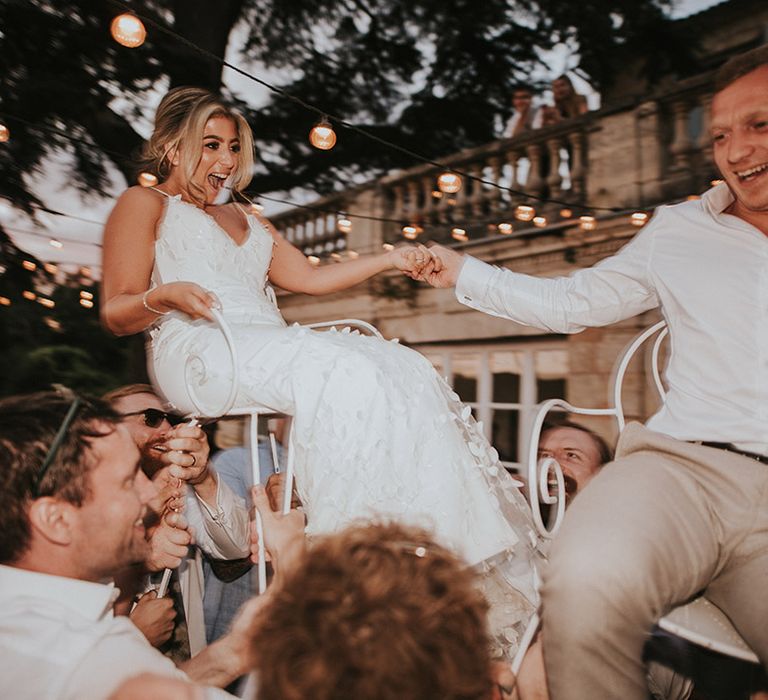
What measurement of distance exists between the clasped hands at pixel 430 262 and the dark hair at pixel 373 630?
1.37 m

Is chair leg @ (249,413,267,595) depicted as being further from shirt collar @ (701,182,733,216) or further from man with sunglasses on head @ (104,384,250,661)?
shirt collar @ (701,182,733,216)

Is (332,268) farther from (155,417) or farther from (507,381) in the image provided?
(507,381)

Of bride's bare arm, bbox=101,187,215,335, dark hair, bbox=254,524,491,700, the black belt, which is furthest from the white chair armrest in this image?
dark hair, bbox=254,524,491,700

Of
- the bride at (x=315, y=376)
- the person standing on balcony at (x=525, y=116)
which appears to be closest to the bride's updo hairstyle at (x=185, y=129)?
the bride at (x=315, y=376)

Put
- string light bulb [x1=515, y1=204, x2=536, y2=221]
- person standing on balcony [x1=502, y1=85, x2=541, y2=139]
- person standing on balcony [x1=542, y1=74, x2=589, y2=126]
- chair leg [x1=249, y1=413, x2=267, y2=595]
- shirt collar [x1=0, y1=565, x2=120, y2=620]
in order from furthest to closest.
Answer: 1. person standing on balcony [x1=502, y1=85, x2=541, y2=139]
2. person standing on balcony [x1=542, y1=74, x2=589, y2=126]
3. string light bulb [x1=515, y1=204, x2=536, y2=221]
4. chair leg [x1=249, y1=413, x2=267, y2=595]
5. shirt collar [x1=0, y1=565, x2=120, y2=620]

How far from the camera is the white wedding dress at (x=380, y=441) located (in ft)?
4.65

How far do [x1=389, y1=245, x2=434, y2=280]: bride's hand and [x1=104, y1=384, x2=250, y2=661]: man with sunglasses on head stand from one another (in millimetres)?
874

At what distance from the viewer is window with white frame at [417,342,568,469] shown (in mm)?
5535

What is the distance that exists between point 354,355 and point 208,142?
949mm

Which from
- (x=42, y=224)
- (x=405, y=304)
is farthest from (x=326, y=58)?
(x=42, y=224)

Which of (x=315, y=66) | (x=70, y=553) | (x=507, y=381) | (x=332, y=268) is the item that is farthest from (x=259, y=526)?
(x=315, y=66)

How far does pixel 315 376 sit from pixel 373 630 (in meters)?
0.92

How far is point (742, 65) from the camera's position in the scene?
1564mm

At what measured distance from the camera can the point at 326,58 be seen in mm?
7117
